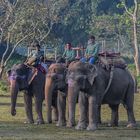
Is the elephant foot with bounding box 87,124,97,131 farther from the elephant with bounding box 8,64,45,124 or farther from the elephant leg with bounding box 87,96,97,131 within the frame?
the elephant with bounding box 8,64,45,124

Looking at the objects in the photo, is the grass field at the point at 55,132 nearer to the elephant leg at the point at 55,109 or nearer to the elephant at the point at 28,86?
the elephant at the point at 28,86

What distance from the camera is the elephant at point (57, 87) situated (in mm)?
17828

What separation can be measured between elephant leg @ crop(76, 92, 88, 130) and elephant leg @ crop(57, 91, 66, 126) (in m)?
0.97

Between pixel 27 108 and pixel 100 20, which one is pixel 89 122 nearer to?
pixel 27 108

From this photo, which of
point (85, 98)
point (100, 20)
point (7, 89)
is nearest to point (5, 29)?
point (7, 89)

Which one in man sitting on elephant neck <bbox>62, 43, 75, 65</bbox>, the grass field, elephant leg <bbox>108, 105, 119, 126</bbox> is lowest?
the grass field

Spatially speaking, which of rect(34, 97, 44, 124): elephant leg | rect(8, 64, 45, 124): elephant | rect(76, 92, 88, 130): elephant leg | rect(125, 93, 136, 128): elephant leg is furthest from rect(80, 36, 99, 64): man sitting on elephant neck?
rect(34, 97, 44, 124): elephant leg

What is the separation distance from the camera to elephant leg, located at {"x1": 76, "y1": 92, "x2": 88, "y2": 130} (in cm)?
1658

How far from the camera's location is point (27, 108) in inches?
750

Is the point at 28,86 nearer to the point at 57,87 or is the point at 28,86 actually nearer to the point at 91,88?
the point at 57,87

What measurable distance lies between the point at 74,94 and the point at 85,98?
596 millimetres

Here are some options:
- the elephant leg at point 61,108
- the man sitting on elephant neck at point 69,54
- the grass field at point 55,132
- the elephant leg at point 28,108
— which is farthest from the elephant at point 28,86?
the man sitting on elephant neck at point 69,54

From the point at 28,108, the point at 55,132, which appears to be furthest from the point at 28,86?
the point at 55,132

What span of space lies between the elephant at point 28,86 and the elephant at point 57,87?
0.80 metres
